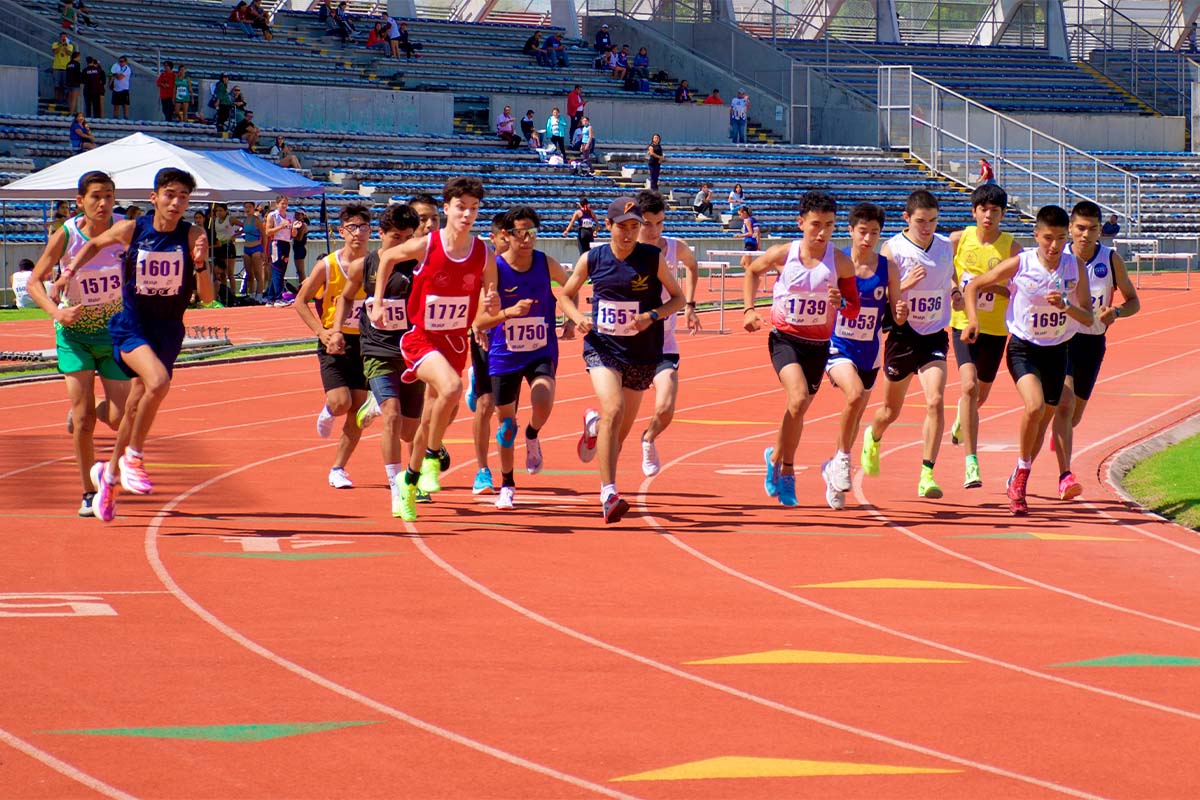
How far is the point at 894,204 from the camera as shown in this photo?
4506 cm

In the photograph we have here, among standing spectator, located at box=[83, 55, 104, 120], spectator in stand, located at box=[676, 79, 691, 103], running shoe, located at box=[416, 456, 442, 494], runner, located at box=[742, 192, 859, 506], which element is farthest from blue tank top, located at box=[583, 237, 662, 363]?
spectator in stand, located at box=[676, 79, 691, 103]

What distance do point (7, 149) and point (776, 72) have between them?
24.9 metres

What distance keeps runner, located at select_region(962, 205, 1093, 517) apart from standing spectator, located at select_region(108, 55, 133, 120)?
28.5 metres

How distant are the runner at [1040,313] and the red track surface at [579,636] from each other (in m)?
0.71

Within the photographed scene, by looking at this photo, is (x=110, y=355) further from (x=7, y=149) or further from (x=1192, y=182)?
(x=1192, y=182)

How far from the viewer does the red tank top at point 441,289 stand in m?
10.7

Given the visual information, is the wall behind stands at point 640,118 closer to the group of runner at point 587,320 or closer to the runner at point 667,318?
the runner at point 667,318

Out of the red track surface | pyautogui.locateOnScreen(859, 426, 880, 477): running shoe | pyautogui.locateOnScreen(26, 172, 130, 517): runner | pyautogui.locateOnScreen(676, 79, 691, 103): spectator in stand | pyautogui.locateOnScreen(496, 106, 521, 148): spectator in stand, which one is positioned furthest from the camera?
pyautogui.locateOnScreen(676, 79, 691, 103): spectator in stand

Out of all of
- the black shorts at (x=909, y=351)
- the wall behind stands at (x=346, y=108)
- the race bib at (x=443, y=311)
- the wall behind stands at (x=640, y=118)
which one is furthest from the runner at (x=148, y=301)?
the wall behind stands at (x=640, y=118)

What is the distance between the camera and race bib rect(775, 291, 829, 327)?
11414 mm

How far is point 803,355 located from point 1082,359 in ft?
6.19

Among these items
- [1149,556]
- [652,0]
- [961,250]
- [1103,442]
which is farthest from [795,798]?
[652,0]

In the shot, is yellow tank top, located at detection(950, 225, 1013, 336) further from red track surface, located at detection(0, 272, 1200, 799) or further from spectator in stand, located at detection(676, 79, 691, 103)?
spectator in stand, located at detection(676, 79, 691, 103)

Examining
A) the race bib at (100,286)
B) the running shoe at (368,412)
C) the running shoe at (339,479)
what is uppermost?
the race bib at (100,286)
